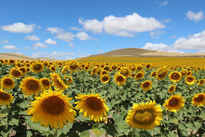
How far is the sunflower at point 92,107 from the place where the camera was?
7.76 feet

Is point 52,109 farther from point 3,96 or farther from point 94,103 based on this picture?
point 3,96

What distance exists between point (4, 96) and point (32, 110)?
240 centimetres

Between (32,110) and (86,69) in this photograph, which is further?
(86,69)

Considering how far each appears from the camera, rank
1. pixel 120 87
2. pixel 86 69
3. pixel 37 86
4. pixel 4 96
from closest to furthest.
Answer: pixel 4 96, pixel 37 86, pixel 120 87, pixel 86 69

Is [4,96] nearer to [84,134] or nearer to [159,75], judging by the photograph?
[84,134]

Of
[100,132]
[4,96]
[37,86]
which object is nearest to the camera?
[100,132]

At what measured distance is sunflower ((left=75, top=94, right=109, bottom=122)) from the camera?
2.37 meters

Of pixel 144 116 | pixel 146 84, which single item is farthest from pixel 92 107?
pixel 146 84

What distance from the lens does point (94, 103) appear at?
2383 millimetres

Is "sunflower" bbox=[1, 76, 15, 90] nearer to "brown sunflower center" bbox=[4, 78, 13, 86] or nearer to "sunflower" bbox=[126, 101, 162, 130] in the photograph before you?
"brown sunflower center" bbox=[4, 78, 13, 86]

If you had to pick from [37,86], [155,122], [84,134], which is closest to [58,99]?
[84,134]

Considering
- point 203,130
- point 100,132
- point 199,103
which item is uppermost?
point 100,132

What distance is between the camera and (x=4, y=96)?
150 inches

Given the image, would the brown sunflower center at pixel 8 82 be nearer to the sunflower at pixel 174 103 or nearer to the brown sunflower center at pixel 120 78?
the brown sunflower center at pixel 120 78
